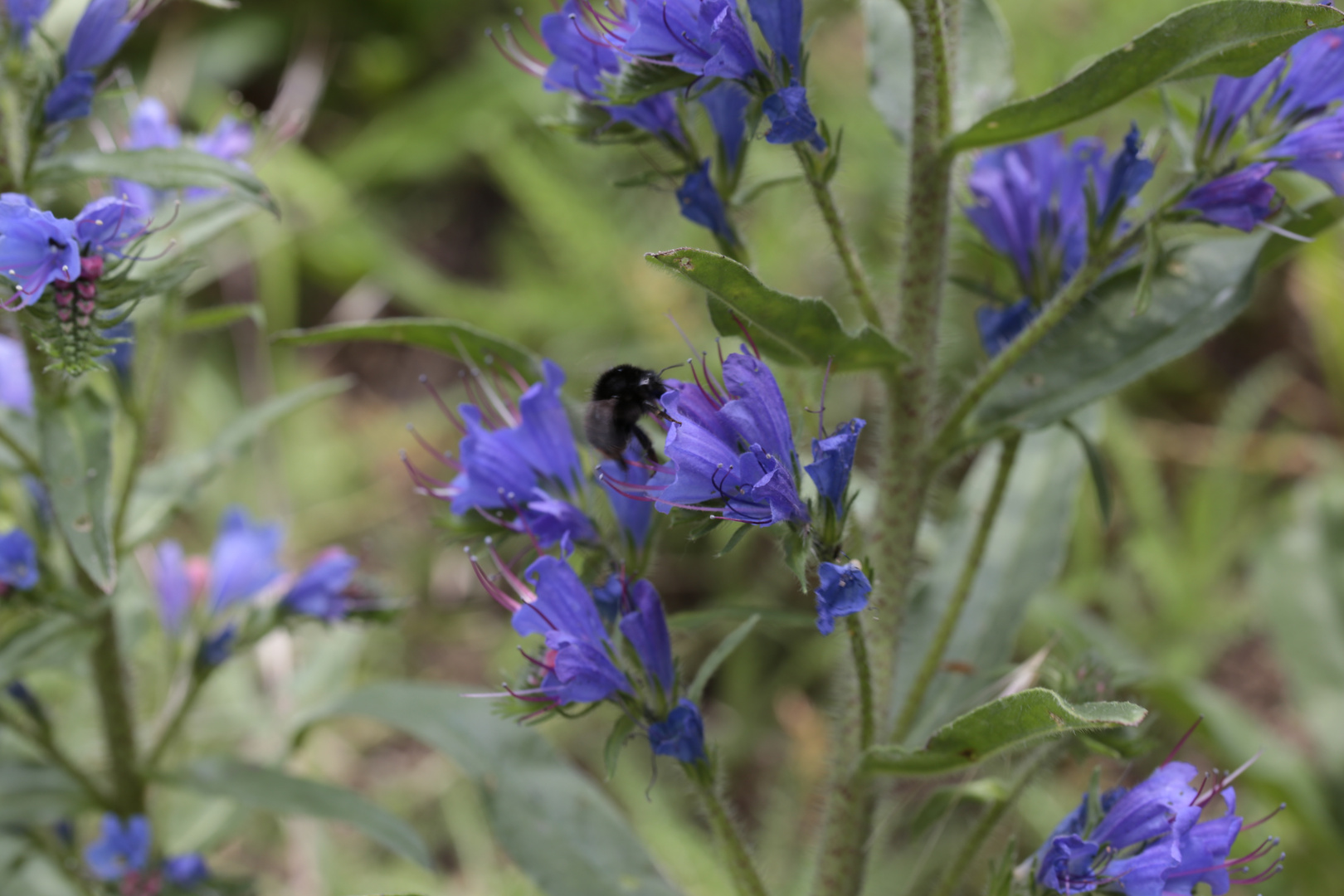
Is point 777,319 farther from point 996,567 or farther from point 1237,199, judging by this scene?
point 996,567

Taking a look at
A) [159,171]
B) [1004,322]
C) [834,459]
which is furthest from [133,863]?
[1004,322]

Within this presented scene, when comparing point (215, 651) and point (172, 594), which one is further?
point (172, 594)

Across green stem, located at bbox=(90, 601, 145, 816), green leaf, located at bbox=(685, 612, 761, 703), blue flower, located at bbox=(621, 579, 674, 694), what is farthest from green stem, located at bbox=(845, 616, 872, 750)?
green stem, located at bbox=(90, 601, 145, 816)

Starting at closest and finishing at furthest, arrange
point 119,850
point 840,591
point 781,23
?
point 840,591 → point 781,23 → point 119,850

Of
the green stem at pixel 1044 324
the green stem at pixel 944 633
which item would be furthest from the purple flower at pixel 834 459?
the green stem at pixel 944 633

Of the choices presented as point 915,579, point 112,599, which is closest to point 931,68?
point 915,579

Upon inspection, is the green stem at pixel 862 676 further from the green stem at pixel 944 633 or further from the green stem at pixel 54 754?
the green stem at pixel 54 754

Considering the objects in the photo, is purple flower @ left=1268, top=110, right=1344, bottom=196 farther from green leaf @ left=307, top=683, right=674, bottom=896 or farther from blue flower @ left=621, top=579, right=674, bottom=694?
green leaf @ left=307, top=683, right=674, bottom=896
